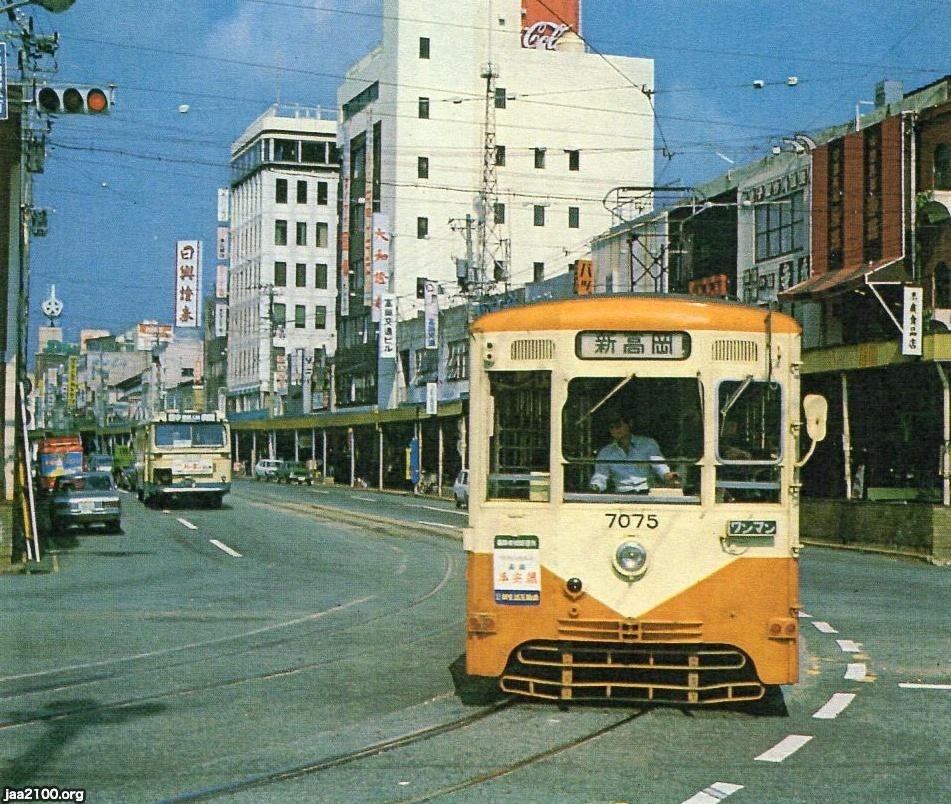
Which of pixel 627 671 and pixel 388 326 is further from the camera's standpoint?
pixel 388 326

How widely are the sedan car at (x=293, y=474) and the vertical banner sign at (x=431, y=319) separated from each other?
567 inches

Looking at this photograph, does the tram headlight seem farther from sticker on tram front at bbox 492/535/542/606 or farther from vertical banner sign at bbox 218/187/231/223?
vertical banner sign at bbox 218/187/231/223

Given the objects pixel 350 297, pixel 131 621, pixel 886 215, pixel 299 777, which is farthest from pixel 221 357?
pixel 299 777

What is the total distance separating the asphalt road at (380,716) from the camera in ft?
24.0

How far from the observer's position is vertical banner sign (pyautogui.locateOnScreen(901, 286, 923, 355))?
29.8 m

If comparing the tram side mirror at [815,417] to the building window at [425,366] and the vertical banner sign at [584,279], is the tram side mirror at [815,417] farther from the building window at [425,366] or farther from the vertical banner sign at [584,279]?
the building window at [425,366]

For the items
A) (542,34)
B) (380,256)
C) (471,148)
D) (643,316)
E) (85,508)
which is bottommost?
(85,508)

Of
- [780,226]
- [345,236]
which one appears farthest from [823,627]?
[345,236]

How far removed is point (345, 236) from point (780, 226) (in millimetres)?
51600

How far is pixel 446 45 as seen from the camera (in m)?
81.8

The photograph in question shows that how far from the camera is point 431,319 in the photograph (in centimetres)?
6762

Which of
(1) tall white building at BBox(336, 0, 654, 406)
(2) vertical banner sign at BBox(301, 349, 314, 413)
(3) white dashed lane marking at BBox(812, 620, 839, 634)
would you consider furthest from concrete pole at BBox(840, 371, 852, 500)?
(2) vertical banner sign at BBox(301, 349, 314, 413)

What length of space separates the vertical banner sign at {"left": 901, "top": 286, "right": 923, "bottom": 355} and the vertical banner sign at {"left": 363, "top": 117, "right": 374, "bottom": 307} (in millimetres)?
53920

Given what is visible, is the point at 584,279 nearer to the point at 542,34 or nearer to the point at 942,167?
the point at 942,167
